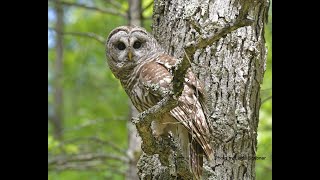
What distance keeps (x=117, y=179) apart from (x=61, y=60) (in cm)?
449

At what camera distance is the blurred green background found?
6.73m

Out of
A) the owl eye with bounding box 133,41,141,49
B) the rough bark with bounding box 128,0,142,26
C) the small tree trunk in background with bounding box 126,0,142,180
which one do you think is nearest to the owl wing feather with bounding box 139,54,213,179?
the owl eye with bounding box 133,41,141,49

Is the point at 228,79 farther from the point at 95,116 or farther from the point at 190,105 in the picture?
the point at 95,116

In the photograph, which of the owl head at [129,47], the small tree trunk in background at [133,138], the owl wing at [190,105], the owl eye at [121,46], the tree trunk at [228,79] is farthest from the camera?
the small tree trunk in background at [133,138]

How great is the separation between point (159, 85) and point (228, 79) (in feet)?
1.81

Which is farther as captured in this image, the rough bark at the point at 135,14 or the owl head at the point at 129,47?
the rough bark at the point at 135,14

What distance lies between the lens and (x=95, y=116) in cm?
930

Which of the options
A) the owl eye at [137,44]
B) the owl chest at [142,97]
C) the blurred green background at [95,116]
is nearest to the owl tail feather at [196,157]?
the owl chest at [142,97]

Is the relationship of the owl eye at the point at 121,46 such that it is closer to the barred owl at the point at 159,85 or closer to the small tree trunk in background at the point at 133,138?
the barred owl at the point at 159,85

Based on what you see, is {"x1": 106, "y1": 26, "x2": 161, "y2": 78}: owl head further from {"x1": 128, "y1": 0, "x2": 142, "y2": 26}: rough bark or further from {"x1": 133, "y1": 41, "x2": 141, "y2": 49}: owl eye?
{"x1": 128, "y1": 0, "x2": 142, "y2": 26}: rough bark

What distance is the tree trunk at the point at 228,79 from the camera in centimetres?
419

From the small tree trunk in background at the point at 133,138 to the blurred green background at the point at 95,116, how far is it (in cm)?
10
